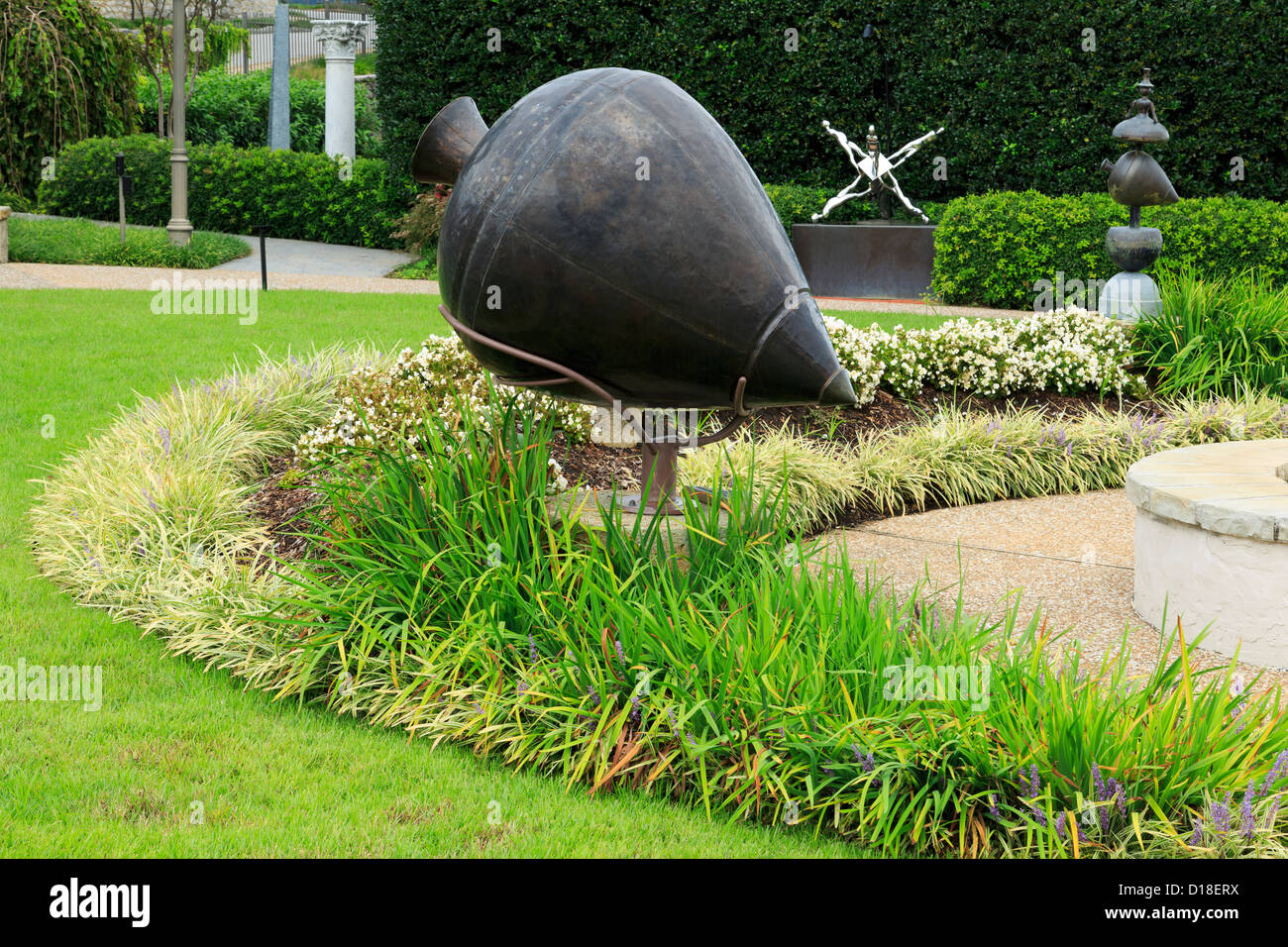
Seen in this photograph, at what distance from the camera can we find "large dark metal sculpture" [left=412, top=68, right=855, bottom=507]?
4305mm

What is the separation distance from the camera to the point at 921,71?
53.7 ft

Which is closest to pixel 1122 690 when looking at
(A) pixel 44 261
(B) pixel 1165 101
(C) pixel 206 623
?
(C) pixel 206 623

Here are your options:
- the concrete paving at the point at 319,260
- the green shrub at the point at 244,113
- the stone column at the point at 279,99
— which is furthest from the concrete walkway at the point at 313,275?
the green shrub at the point at 244,113

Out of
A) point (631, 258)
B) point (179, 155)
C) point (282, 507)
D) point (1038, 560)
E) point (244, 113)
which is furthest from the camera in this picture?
point (244, 113)

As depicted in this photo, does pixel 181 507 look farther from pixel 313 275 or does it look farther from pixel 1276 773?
pixel 313 275

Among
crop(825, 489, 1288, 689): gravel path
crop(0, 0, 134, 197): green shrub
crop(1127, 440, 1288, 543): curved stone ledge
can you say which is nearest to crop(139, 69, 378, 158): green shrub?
crop(0, 0, 134, 197): green shrub

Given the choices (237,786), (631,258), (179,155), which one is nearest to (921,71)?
(179,155)

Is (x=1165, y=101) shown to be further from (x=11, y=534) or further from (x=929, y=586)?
(x=11, y=534)

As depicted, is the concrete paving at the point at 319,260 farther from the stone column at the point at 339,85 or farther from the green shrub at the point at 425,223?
the stone column at the point at 339,85

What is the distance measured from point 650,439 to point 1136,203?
7291 mm

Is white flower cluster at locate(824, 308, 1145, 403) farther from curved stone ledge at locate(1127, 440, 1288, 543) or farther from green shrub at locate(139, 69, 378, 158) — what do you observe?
green shrub at locate(139, 69, 378, 158)

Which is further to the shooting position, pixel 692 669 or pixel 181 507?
pixel 181 507

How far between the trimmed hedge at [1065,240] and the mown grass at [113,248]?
1010 centimetres

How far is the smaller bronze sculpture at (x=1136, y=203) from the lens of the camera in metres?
10.3
